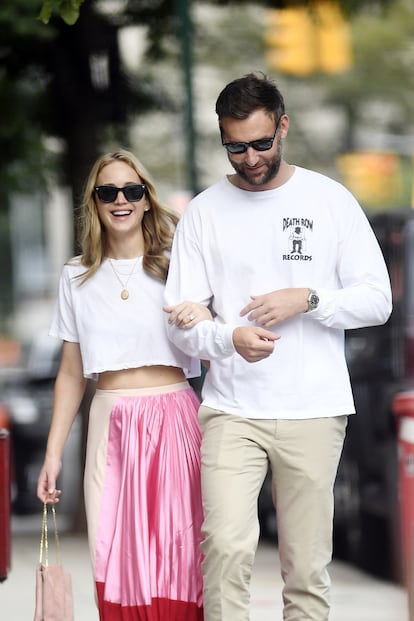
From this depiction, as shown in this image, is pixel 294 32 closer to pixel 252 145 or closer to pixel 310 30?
pixel 310 30

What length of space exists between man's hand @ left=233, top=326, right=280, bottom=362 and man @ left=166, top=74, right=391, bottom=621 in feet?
0.24

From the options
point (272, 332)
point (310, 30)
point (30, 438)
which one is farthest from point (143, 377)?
point (30, 438)

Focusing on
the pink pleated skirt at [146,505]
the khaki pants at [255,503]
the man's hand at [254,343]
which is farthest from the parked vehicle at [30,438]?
the man's hand at [254,343]

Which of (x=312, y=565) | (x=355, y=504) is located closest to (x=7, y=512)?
(x=312, y=565)

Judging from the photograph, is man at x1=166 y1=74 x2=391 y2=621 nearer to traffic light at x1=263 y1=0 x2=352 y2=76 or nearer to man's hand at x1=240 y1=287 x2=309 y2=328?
man's hand at x1=240 y1=287 x2=309 y2=328

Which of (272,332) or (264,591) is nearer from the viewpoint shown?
(272,332)

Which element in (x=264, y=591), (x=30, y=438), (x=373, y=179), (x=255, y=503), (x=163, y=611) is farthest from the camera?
(x=373, y=179)

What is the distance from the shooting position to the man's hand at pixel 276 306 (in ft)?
13.5

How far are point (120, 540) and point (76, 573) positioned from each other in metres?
3.49

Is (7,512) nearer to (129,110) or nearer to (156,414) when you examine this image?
(156,414)

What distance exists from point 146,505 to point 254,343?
2.73ft

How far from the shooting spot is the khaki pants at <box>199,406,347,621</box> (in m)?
4.23

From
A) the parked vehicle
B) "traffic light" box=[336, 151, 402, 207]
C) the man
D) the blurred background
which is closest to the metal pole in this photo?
the blurred background

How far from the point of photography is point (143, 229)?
15.5ft
